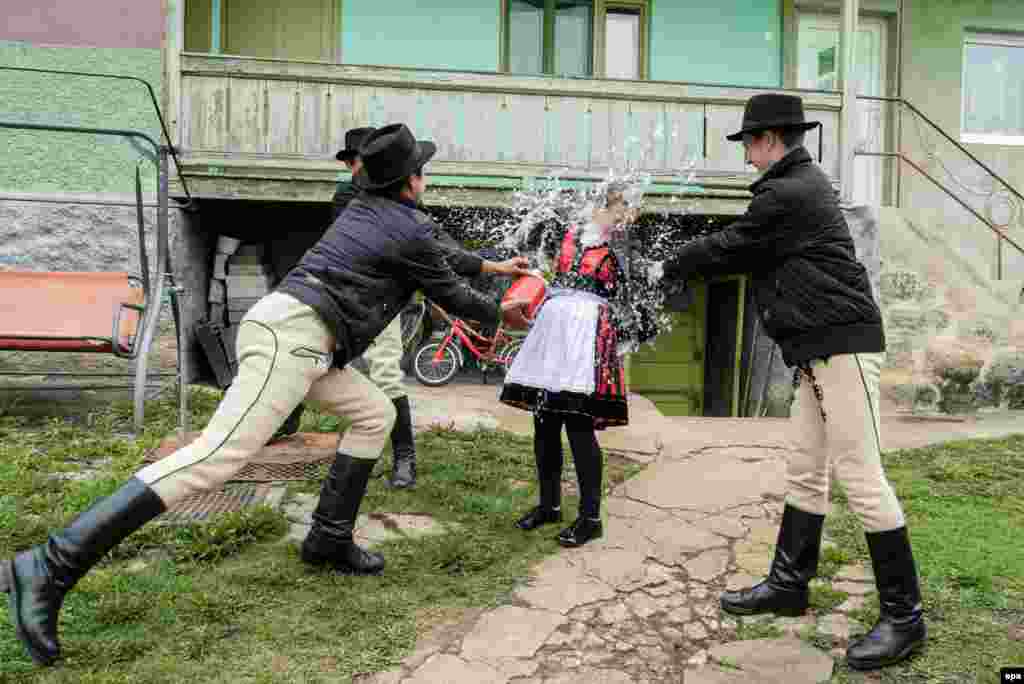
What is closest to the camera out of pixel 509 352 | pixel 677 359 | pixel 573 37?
pixel 509 352

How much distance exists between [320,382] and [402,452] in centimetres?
148

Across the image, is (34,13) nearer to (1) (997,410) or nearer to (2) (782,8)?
(2) (782,8)

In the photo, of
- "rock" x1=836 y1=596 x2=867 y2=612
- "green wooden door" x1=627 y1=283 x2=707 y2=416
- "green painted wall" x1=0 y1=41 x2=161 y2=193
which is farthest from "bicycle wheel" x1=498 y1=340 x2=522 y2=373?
"rock" x1=836 y1=596 x2=867 y2=612

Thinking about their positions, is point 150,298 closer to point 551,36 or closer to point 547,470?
point 547,470

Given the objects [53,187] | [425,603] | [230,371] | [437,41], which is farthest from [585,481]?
[437,41]

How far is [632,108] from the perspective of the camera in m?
9.09

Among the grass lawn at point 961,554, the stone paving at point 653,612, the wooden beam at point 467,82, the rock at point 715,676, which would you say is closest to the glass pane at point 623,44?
the wooden beam at point 467,82

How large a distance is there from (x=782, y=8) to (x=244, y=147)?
737 cm

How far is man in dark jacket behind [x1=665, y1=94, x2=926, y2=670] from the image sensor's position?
9.73 feet

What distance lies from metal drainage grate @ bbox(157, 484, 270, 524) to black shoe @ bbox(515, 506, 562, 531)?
51.9 inches

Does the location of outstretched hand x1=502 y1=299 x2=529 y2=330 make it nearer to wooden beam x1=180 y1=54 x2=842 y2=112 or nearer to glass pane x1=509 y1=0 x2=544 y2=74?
wooden beam x1=180 y1=54 x2=842 y2=112

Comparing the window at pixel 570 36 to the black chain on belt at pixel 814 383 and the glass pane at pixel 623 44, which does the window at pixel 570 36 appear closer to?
the glass pane at pixel 623 44

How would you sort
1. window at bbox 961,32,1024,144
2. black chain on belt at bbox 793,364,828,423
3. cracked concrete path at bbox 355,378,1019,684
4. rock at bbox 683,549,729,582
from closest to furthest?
cracked concrete path at bbox 355,378,1019,684, black chain on belt at bbox 793,364,828,423, rock at bbox 683,549,729,582, window at bbox 961,32,1024,144

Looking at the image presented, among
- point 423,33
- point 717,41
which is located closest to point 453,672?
point 423,33
